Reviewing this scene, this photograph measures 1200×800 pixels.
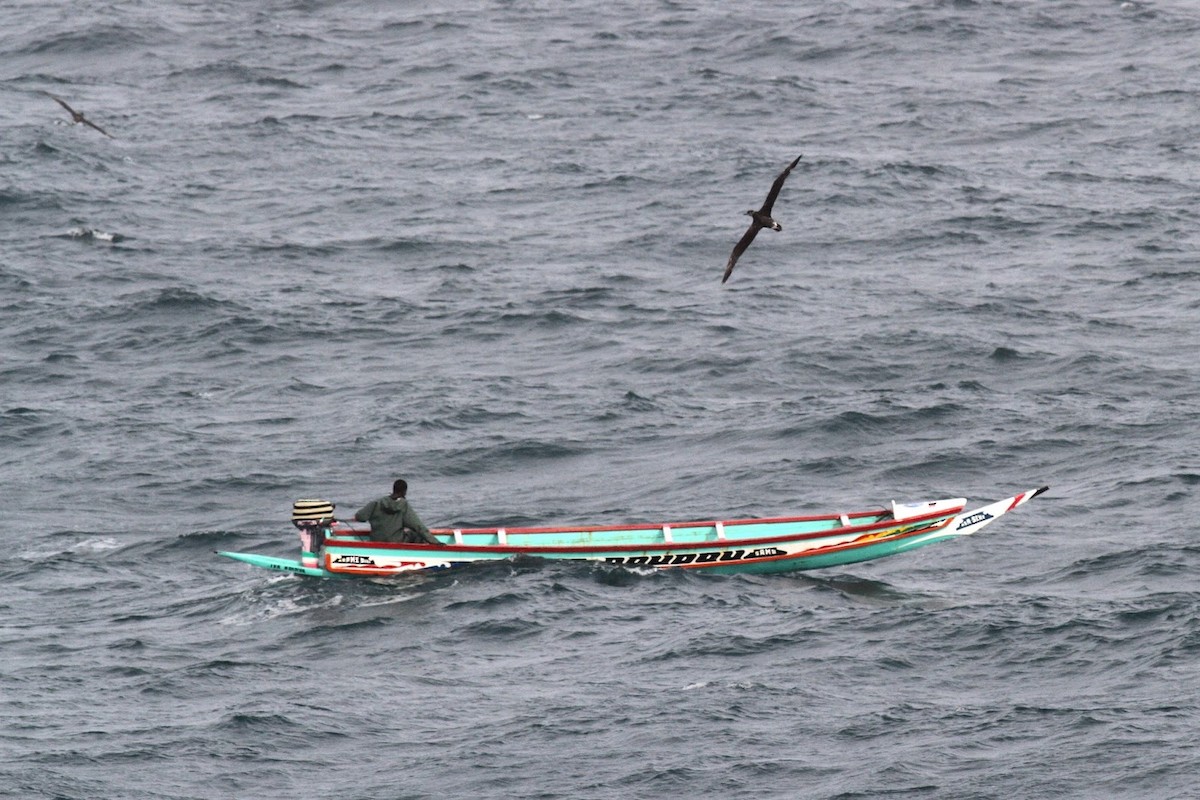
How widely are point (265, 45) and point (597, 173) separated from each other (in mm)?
21279

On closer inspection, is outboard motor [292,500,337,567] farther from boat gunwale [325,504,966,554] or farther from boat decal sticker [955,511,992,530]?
boat decal sticker [955,511,992,530]

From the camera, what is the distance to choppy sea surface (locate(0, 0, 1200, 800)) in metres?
31.9

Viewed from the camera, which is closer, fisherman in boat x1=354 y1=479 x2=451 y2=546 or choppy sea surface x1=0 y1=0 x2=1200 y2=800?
choppy sea surface x1=0 y1=0 x2=1200 y2=800

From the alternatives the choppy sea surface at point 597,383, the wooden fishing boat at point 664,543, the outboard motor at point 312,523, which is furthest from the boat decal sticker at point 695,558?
the outboard motor at point 312,523

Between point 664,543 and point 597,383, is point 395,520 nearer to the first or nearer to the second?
point 664,543

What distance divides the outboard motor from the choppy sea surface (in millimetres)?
724

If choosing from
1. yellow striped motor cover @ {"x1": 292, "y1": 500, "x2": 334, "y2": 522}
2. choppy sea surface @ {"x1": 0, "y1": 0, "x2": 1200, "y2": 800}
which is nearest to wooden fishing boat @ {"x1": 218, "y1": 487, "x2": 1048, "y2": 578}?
yellow striped motor cover @ {"x1": 292, "y1": 500, "x2": 334, "y2": 522}

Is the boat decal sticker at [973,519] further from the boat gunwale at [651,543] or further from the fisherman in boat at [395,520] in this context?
the fisherman in boat at [395,520]

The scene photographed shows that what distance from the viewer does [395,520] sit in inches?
1497

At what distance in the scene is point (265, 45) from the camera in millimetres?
83188

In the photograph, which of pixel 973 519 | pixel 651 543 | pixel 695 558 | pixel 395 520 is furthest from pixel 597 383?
pixel 973 519

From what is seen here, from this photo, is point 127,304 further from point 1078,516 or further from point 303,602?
point 1078,516

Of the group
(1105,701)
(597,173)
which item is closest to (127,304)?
(597,173)

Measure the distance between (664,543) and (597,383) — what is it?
40.3ft
